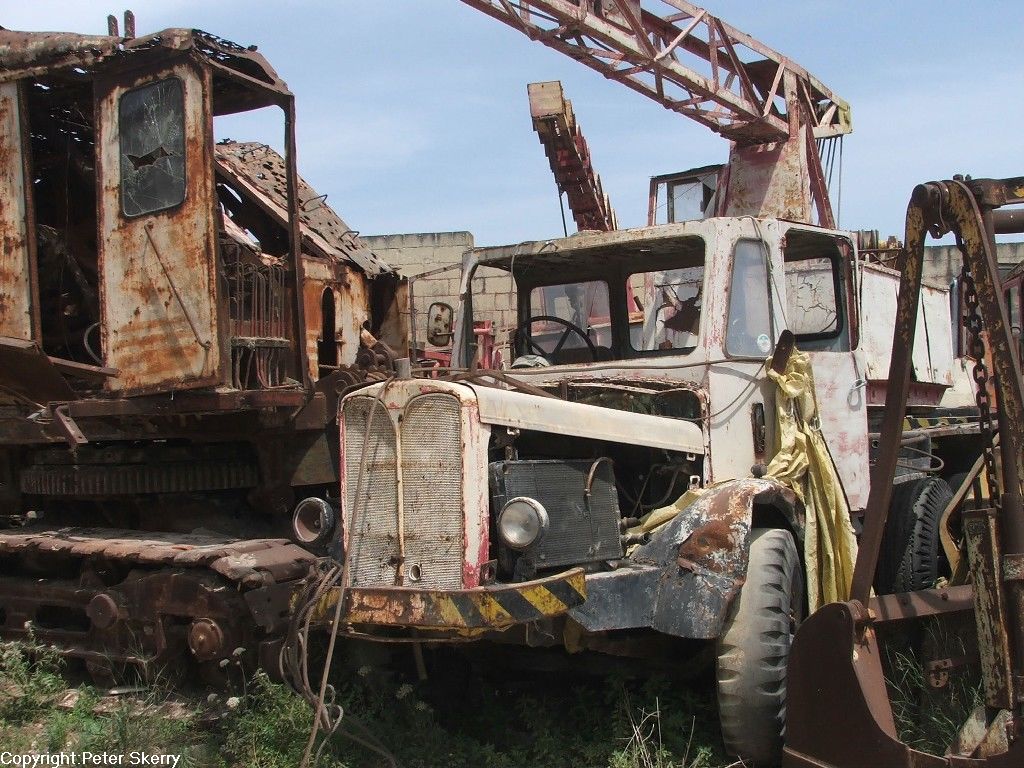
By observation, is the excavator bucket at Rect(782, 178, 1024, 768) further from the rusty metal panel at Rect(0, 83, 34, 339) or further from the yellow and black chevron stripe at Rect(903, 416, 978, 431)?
the rusty metal panel at Rect(0, 83, 34, 339)

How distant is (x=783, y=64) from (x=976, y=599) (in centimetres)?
1041

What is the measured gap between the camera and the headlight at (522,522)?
4.07 metres

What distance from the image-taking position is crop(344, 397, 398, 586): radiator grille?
4324mm

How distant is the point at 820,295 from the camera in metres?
5.95

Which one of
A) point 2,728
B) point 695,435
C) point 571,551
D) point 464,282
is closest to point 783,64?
point 464,282

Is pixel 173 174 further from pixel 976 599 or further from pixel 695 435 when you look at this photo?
pixel 976 599

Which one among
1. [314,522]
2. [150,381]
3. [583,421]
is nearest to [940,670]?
[583,421]

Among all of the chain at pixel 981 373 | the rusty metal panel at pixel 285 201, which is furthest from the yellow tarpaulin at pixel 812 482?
the rusty metal panel at pixel 285 201

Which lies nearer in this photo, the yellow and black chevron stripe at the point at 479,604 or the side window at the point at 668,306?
the yellow and black chevron stripe at the point at 479,604

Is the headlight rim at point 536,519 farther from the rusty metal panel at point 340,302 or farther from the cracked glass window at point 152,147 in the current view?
the rusty metal panel at point 340,302

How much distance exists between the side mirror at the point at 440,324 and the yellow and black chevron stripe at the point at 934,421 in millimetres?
3215

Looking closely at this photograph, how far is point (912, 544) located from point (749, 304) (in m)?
1.97

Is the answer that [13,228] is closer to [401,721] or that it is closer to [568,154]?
[401,721]

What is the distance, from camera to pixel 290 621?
4355mm
